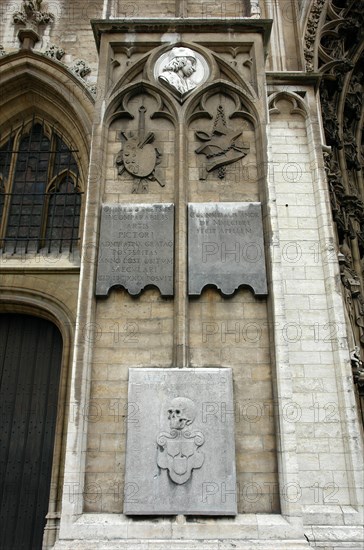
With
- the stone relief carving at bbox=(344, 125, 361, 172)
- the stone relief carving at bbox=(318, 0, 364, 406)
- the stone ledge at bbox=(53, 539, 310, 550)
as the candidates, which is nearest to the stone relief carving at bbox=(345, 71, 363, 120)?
the stone relief carving at bbox=(318, 0, 364, 406)

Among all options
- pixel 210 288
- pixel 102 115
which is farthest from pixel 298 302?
pixel 102 115

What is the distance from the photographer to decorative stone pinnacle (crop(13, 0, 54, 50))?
960 cm

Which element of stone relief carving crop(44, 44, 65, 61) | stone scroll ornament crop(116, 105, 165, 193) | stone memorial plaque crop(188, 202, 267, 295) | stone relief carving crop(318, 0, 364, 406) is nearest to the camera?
stone memorial plaque crop(188, 202, 267, 295)

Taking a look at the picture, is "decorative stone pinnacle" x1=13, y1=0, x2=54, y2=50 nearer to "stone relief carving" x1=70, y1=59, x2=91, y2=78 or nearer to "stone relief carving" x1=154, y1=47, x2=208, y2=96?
"stone relief carving" x1=70, y1=59, x2=91, y2=78

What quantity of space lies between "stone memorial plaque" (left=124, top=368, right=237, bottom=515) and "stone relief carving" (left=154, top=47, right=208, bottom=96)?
13.6 feet

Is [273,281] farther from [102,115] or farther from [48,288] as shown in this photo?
[48,288]

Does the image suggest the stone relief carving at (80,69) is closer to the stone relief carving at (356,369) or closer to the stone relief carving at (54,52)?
the stone relief carving at (54,52)

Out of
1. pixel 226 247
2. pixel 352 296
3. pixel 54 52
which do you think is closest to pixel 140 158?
pixel 226 247

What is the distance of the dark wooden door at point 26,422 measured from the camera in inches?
291

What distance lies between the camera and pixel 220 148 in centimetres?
705

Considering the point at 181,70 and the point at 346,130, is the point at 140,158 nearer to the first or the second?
the point at 181,70

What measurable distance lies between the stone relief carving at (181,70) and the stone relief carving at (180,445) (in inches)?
176

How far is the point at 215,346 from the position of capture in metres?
6.00

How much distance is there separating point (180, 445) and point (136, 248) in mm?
2429
